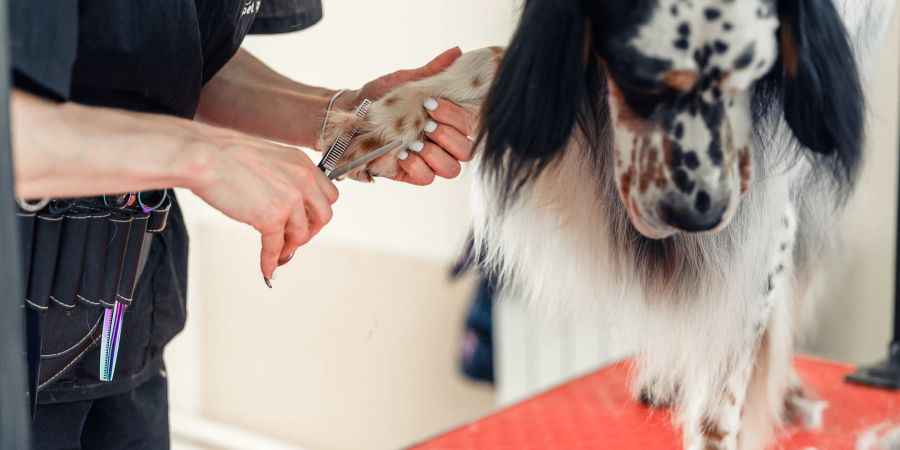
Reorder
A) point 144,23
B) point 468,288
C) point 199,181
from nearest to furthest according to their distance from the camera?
point 199,181 < point 144,23 < point 468,288

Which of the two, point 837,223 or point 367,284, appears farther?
point 367,284

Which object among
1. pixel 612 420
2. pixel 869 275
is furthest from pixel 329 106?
pixel 869 275

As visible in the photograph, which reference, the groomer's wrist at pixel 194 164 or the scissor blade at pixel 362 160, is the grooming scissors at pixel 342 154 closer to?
the scissor blade at pixel 362 160

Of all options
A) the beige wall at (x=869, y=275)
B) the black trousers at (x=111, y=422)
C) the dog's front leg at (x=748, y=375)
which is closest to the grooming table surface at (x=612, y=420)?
the dog's front leg at (x=748, y=375)

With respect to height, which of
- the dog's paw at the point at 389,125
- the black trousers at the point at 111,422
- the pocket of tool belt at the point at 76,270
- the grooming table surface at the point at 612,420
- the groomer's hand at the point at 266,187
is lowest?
the grooming table surface at the point at 612,420

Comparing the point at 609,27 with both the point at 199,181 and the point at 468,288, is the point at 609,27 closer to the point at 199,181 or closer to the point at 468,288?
the point at 199,181

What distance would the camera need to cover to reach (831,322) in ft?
5.37

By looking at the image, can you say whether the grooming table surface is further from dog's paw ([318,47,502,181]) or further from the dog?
dog's paw ([318,47,502,181])

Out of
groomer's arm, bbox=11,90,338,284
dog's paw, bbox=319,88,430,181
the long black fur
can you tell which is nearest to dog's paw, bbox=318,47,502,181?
dog's paw, bbox=319,88,430,181

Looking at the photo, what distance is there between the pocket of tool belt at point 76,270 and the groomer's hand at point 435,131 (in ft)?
0.66

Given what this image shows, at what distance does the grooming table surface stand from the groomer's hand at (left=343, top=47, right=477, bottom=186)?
0.38 metres

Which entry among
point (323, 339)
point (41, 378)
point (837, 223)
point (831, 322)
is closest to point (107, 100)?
point (41, 378)

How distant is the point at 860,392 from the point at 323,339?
28.3 inches

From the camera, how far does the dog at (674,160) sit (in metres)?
0.62
